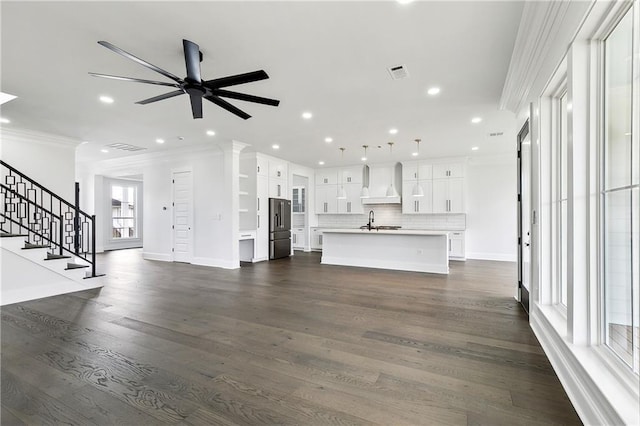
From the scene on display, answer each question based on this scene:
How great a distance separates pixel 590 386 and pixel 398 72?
304cm

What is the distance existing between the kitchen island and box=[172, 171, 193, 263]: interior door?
3.41 meters

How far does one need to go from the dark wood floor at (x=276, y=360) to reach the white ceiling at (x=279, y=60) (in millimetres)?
2782

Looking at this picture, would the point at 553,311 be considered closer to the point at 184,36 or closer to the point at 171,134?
the point at 184,36

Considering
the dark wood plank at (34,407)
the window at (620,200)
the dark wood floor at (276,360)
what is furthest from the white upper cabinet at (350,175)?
the dark wood plank at (34,407)

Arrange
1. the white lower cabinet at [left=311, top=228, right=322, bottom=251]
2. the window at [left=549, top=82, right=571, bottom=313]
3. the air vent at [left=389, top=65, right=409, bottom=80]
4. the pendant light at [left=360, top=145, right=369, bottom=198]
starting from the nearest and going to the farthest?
1. the window at [left=549, top=82, right=571, bottom=313]
2. the air vent at [left=389, top=65, right=409, bottom=80]
3. the pendant light at [left=360, top=145, right=369, bottom=198]
4. the white lower cabinet at [left=311, top=228, right=322, bottom=251]

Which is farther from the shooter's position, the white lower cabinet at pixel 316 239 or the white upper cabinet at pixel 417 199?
the white lower cabinet at pixel 316 239

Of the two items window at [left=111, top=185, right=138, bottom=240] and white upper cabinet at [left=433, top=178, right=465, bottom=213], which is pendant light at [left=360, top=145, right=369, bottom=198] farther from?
window at [left=111, top=185, right=138, bottom=240]

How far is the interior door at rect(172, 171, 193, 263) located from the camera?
7.29m

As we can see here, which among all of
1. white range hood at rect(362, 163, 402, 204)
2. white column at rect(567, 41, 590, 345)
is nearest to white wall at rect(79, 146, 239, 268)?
white range hood at rect(362, 163, 402, 204)

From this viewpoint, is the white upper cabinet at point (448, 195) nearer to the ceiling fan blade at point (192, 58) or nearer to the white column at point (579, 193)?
the white column at point (579, 193)

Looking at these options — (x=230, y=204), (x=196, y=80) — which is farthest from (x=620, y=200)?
(x=230, y=204)

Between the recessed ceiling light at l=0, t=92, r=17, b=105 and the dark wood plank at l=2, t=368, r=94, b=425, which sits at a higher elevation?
the recessed ceiling light at l=0, t=92, r=17, b=105

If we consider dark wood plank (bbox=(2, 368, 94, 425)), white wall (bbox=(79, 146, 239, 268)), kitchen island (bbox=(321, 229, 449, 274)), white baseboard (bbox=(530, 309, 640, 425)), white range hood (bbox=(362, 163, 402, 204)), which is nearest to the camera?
white baseboard (bbox=(530, 309, 640, 425))

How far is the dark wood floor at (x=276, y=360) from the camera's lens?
1781 millimetres
